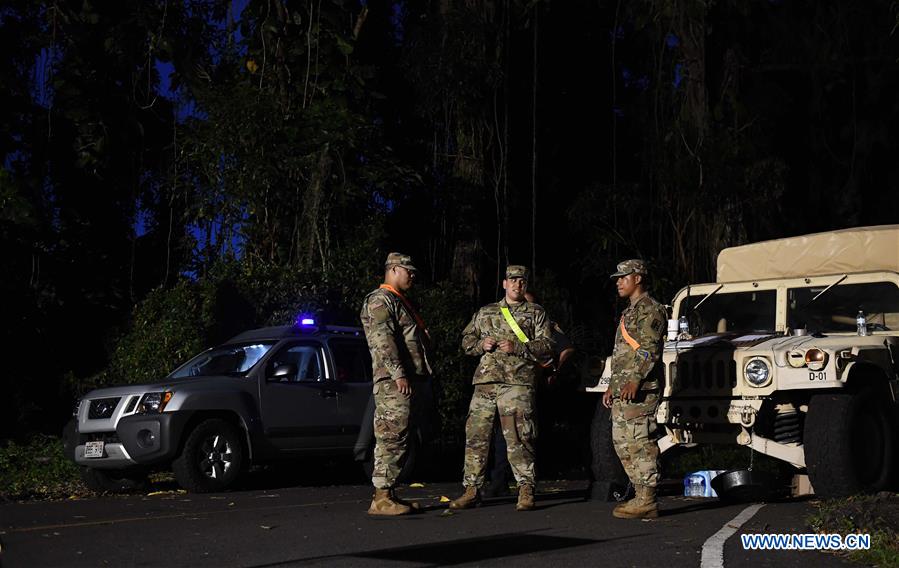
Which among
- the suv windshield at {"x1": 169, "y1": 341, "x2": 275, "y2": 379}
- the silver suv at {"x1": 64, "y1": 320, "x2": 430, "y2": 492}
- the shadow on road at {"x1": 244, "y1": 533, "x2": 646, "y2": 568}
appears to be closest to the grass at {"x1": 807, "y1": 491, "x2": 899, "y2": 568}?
the shadow on road at {"x1": 244, "y1": 533, "x2": 646, "y2": 568}

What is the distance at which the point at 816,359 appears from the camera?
1007cm

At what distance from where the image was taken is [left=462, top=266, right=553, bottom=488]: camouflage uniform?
10.1 m

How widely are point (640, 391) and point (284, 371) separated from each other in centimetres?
431

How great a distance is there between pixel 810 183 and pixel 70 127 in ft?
48.6

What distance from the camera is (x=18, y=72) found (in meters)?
19.5

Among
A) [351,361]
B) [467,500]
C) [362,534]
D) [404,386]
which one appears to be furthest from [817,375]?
[351,361]

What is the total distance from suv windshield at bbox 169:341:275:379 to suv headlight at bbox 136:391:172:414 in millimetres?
792

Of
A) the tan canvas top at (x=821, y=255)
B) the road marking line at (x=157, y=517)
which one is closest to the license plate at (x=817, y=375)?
the tan canvas top at (x=821, y=255)

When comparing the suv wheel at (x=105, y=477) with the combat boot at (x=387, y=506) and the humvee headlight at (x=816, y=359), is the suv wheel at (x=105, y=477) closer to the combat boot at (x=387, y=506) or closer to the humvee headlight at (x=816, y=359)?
the combat boot at (x=387, y=506)

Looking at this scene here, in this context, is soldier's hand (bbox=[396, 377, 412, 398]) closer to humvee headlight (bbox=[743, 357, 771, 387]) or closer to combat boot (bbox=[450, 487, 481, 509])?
combat boot (bbox=[450, 487, 481, 509])

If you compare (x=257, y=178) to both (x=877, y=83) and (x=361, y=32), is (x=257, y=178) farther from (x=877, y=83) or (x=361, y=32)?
(x=877, y=83)

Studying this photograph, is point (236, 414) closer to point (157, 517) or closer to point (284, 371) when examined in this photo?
point (284, 371)

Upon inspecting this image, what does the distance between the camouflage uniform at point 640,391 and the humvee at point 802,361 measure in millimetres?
1137

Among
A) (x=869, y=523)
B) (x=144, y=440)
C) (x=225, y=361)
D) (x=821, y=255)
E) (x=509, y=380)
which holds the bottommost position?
(x=869, y=523)
